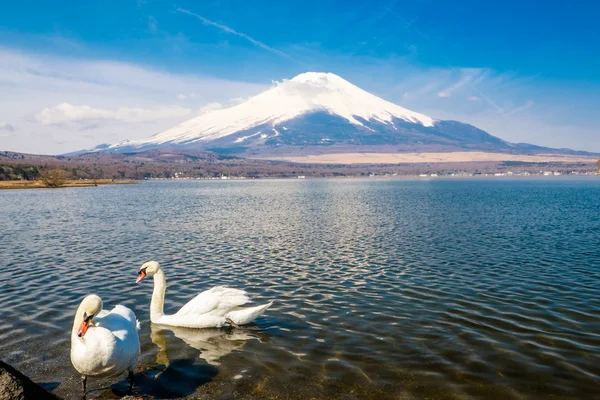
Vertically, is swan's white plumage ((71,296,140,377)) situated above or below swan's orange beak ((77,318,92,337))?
below

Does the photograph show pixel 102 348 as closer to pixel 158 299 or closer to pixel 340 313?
pixel 158 299

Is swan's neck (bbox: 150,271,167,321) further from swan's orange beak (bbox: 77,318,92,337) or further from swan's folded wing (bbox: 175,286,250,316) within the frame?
A: swan's orange beak (bbox: 77,318,92,337)

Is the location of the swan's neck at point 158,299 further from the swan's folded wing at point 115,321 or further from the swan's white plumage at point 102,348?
the swan's white plumage at point 102,348

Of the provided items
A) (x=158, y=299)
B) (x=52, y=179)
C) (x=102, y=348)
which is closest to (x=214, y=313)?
(x=158, y=299)

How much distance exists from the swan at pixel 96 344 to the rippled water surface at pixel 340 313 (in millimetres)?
1511

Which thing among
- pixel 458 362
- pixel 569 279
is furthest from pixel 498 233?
pixel 458 362

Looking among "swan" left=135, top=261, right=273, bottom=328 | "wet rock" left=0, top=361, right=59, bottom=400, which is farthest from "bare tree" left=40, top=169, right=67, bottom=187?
"wet rock" left=0, top=361, right=59, bottom=400

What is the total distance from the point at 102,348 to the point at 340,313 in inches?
368

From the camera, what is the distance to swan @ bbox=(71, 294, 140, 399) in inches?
365

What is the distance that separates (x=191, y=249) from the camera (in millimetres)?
31203

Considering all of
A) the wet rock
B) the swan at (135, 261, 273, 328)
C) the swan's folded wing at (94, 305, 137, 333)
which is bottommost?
the swan at (135, 261, 273, 328)

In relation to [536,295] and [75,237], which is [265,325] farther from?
[75,237]

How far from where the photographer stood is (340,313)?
16.6 metres

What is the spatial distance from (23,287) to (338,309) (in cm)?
1460
